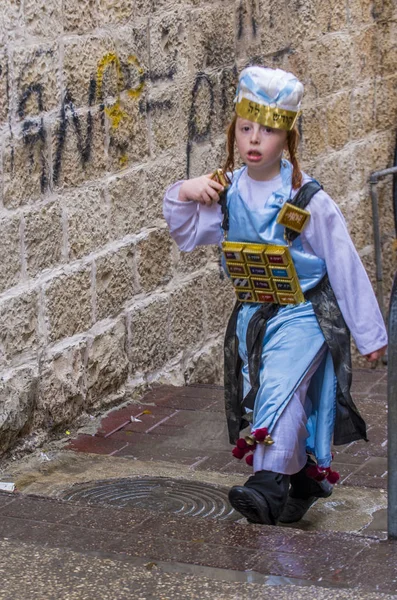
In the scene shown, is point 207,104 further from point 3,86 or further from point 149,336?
point 3,86

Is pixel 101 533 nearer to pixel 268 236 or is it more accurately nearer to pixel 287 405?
pixel 287 405

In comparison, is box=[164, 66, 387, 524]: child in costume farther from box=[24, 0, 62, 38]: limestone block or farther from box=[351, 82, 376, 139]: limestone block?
box=[351, 82, 376, 139]: limestone block

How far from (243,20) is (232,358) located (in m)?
2.87

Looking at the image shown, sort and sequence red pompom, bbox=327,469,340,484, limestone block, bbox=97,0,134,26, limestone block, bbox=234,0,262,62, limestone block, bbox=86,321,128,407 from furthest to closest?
limestone block, bbox=234,0,262,62, limestone block, bbox=86,321,128,407, limestone block, bbox=97,0,134,26, red pompom, bbox=327,469,340,484

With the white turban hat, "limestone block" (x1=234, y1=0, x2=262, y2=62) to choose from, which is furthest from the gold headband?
"limestone block" (x1=234, y1=0, x2=262, y2=62)

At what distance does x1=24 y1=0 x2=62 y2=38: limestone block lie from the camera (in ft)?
15.6

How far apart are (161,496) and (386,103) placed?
16.5 feet

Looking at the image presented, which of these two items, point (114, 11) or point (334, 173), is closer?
point (114, 11)

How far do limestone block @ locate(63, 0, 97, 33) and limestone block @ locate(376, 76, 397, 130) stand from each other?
392cm

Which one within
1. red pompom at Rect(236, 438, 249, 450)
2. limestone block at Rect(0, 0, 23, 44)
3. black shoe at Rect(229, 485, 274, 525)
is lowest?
black shoe at Rect(229, 485, 274, 525)

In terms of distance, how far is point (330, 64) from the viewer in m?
7.91

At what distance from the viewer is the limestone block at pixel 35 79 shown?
4707mm

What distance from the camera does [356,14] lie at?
830 centimetres

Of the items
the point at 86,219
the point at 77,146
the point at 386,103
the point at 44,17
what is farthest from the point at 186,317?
the point at 386,103
